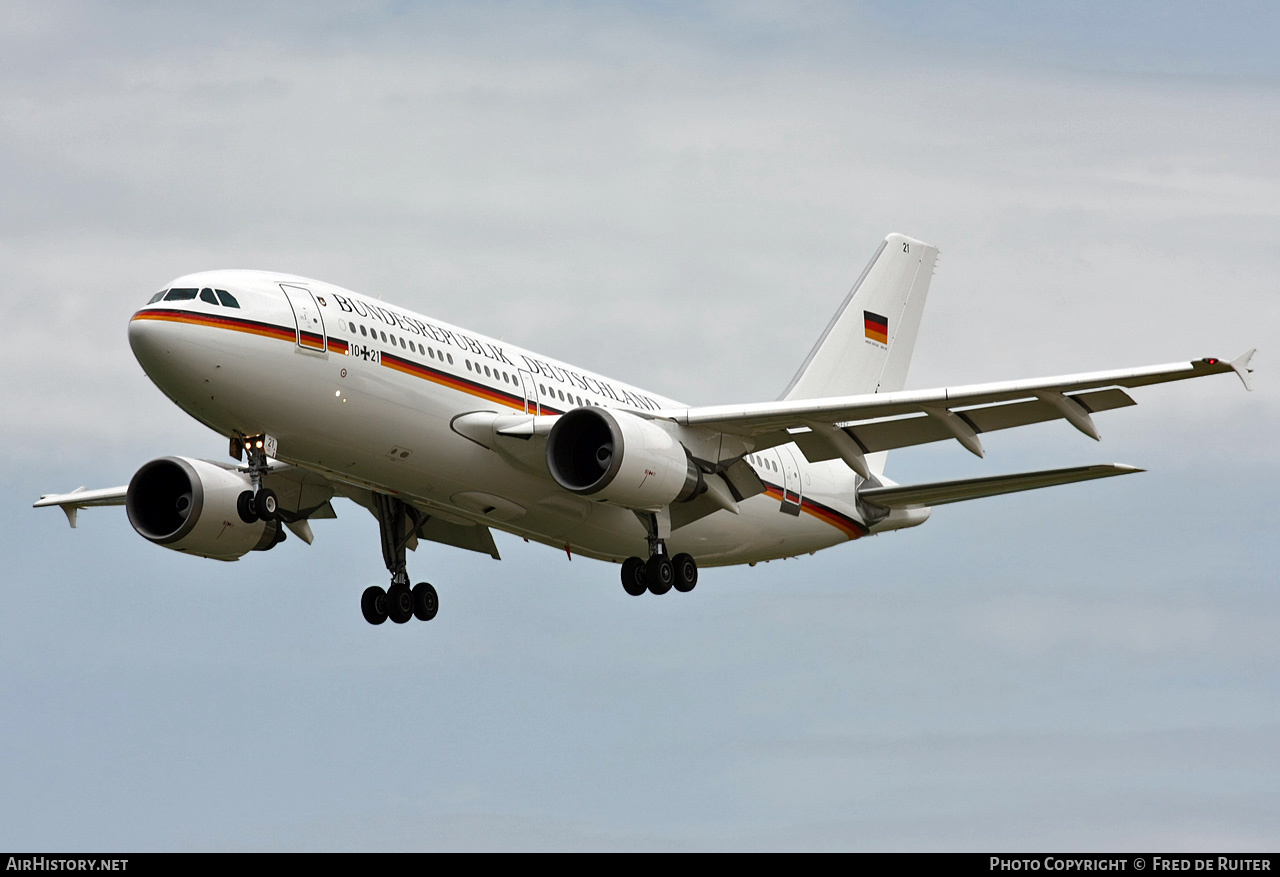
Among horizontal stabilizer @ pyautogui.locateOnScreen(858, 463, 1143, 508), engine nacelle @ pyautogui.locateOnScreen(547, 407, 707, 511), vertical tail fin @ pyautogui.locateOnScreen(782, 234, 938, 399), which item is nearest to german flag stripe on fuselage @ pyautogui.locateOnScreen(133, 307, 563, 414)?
engine nacelle @ pyautogui.locateOnScreen(547, 407, 707, 511)

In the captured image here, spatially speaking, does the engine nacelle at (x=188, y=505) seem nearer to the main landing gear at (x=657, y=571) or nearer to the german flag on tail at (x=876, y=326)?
the main landing gear at (x=657, y=571)

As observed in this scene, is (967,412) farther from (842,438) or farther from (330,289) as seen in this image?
(330,289)

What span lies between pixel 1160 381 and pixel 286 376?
51.2 feet


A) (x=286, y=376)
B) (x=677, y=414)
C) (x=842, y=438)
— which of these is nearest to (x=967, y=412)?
(x=842, y=438)

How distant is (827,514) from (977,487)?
14.1 ft

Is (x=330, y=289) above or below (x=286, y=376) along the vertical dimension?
above

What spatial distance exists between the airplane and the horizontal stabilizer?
53mm

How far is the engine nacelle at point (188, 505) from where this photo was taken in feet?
126

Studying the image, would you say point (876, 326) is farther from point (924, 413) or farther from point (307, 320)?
point (307, 320)

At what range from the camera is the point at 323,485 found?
39.6 metres

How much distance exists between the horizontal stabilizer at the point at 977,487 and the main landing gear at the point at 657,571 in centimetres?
592

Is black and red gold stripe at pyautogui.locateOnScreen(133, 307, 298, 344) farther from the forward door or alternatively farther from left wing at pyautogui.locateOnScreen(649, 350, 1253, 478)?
left wing at pyautogui.locateOnScreen(649, 350, 1253, 478)
